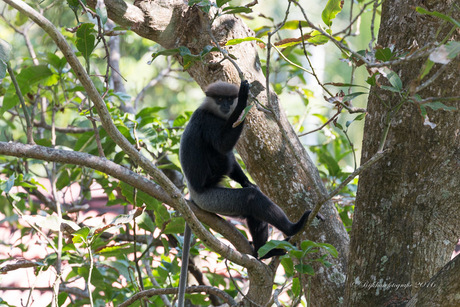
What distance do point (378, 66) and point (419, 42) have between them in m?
0.86

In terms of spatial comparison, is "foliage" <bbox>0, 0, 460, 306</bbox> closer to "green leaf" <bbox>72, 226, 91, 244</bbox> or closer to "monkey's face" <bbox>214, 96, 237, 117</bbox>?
"green leaf" <bbox>72, 226, 91, 244</bbox>

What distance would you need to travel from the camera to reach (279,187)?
3252mm

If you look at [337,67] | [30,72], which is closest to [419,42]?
[30,72]

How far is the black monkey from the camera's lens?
3.47 m

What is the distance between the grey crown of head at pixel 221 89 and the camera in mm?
3613

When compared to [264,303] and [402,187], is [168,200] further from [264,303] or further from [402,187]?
[402,187]

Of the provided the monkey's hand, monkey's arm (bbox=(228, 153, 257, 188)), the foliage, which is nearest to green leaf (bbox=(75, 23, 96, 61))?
the foliage

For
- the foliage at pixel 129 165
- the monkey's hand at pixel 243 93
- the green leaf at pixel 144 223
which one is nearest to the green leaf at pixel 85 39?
the foliage at pixel 129 165

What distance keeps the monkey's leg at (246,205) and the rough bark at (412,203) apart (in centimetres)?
74

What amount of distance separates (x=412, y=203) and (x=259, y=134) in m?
1.13

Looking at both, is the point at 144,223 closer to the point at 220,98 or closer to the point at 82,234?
the point at 82,234

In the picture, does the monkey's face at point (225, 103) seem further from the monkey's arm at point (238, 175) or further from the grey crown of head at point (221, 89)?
the monkey's arm at point (238, 175)

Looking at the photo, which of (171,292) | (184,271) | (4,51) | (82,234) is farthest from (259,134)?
(4,51)

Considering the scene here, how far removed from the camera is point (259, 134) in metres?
3.26
